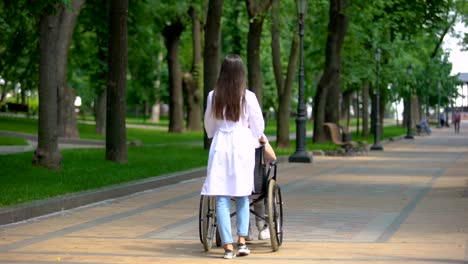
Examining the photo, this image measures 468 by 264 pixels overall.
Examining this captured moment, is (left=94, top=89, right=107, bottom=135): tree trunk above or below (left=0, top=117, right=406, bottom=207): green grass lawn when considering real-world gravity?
above

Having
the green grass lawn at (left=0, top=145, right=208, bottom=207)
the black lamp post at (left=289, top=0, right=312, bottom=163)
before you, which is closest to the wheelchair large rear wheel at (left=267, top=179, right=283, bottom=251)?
the green grass lawn at (left=0, top=145, right=208, bottom=207)

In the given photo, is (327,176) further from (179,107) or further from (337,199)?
(179,107)

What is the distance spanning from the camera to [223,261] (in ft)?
37.3

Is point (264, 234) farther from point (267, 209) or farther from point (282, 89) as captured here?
point (282, 89)

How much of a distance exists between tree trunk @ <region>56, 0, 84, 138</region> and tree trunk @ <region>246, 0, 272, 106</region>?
5.58 metres

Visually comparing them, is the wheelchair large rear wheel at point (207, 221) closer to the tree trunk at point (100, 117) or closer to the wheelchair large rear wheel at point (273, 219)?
the wheelchair large rear wheel at point (273, 219)

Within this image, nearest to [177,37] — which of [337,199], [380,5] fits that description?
[380,5]

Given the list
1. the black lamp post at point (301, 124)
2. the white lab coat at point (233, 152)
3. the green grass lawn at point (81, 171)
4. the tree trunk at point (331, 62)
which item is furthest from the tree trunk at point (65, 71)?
the white lab coat at point (233, 152)

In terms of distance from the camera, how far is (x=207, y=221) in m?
11.9

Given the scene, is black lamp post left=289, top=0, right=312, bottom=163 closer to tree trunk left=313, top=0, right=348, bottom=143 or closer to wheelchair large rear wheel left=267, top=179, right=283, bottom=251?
tree trunk left=313, top=0, right=348, bottom=143

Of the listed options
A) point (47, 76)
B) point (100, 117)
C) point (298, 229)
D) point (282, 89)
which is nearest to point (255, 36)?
point (282, 89)

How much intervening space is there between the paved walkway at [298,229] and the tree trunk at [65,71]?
667 cm

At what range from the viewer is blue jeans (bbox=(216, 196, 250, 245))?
38.0ft

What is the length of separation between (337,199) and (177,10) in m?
38.9
